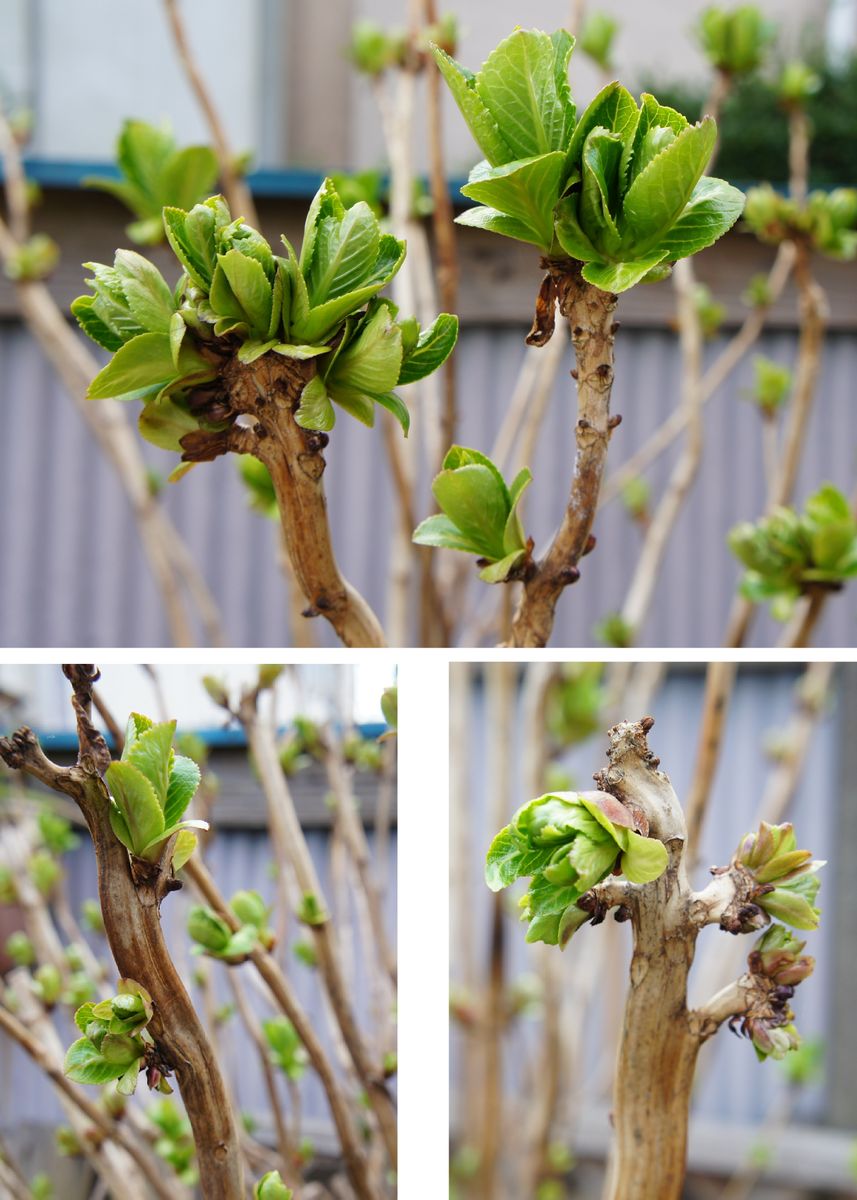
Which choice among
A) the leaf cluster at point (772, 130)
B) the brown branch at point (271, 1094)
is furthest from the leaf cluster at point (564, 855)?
the leaf cluster at point (772, 130)

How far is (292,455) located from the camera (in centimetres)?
27

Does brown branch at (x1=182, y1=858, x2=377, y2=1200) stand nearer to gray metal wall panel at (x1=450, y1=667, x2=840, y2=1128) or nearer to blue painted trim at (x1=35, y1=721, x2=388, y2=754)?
blue painted trim at (x1=35, y1=721, x2=388, y2=754)

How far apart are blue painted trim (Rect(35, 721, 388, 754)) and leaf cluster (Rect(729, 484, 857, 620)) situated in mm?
164

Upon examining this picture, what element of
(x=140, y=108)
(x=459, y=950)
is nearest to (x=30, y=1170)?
(x=459, y=950)

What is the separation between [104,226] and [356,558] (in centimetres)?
45

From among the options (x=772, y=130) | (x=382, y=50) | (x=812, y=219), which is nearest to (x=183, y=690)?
(x=812, y=219)

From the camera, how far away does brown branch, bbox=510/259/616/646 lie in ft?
0.86

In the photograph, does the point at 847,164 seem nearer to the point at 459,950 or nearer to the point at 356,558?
the point at 356,558

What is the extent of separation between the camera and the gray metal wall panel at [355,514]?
1.27 meters

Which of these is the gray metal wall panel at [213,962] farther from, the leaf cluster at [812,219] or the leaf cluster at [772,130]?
the leaf cluster at [772,130]

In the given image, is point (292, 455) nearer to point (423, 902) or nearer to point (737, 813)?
point (423, 902)

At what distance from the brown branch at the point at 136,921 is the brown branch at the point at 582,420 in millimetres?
114

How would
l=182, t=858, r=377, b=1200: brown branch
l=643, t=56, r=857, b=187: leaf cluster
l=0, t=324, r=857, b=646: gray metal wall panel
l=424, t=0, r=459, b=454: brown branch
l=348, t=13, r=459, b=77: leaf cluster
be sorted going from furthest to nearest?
l=643, t=56, r=857, b=187: leaf cluster < l=0, t=324, r=857, b=646: gray metal wall panel < l=348, t=13, r=459, b=77: leaf cluster < l=424, t=0, r=459, b=454: brown branch < l=182, t=858, r=377, b=1200: brown branch

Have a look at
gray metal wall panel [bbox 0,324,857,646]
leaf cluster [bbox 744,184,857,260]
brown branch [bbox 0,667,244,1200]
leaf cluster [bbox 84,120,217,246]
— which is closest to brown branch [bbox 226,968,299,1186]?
brown branch [bbox 0,667,244,1200]
